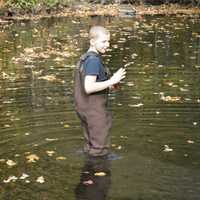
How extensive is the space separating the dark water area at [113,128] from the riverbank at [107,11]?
11612 millimetres

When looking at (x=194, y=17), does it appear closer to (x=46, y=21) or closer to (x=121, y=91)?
(x=46, y=21)

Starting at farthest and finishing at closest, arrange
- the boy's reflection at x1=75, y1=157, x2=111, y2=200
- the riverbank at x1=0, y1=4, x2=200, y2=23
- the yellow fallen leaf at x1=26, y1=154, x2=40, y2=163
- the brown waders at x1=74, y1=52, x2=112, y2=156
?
the riverbank at x1=0, y1=4, x2=200, y2=23
the yellow fallen leaf at x1=26, y1=154, x2=40, y2=163
the brown waders at x1=74, y1=52, x2=112, y2=156
the boy's reflection at x1=75, y1=157, x2=111, y2=200

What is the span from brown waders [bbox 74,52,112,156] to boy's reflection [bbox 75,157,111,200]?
13 centimetres

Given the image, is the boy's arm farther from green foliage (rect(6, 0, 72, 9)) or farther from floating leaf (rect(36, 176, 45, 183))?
green foliage (rect(6, 0, 72, 9))

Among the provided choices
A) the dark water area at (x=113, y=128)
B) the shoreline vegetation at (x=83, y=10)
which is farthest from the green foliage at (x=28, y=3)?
the dark water area at (x=113, y=128)

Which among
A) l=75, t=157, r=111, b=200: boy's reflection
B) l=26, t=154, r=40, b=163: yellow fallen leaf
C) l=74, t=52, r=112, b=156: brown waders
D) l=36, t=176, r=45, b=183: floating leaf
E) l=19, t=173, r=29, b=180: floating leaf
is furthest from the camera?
l=26, t=154, r=40, b=163: yellow fallen leaf

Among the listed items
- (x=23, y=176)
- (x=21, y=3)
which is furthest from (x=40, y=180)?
(x=21, y=3)

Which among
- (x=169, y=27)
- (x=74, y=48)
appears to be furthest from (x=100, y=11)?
(x=74, y=48)

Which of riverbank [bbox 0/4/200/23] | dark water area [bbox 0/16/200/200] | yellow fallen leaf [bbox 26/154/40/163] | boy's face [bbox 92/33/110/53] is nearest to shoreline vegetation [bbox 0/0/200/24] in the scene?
riverbank [bbox 0/4/200/23]

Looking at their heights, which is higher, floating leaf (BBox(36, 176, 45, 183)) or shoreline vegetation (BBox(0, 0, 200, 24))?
floating leaf (BBox(36, 176, 45, 183))

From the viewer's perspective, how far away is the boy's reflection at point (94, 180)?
7009 millimetres

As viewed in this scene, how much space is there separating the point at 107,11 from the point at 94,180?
27.0 m

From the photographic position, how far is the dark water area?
7285 mm

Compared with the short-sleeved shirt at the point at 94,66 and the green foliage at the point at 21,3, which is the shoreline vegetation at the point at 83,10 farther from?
the short-sleeved shirt at the point at 94,66
